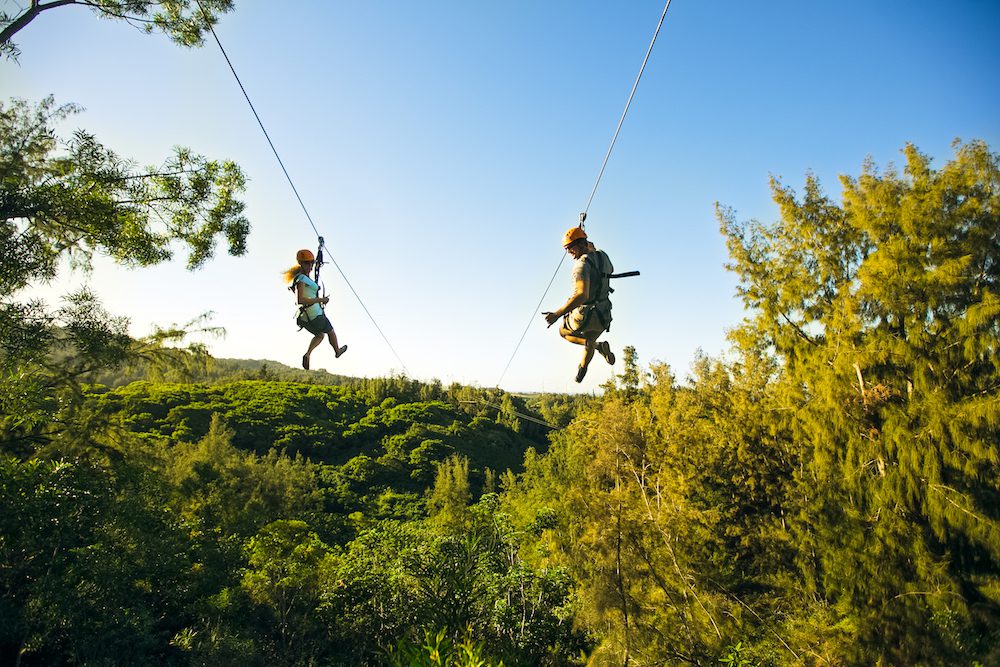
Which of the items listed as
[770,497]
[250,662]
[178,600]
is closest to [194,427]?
[178,600]

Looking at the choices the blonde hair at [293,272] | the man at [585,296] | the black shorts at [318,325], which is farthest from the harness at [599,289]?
the blonde hair at [293,272]

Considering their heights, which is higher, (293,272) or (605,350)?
(293,272)

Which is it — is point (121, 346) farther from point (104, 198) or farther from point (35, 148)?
point (35, 148)

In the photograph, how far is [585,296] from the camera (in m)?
4.28

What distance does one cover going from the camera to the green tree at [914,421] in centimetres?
881

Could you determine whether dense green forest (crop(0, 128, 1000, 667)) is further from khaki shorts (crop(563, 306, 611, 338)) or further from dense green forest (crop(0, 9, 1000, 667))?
khaki shorts (crop(563, 306, 611, 338))

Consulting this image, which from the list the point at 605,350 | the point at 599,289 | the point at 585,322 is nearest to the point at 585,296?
the point at 599,289

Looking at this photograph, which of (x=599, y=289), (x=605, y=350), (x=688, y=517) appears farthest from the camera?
(x=688, y=517)

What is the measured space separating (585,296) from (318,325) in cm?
347

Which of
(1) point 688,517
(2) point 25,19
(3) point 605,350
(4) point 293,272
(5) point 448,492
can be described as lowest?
(5) point 448,492

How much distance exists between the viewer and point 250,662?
12.9 metres

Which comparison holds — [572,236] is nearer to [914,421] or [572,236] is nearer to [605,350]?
[605,350]

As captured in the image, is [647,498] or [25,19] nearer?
[25,19]

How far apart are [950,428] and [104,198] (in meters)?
14.5
